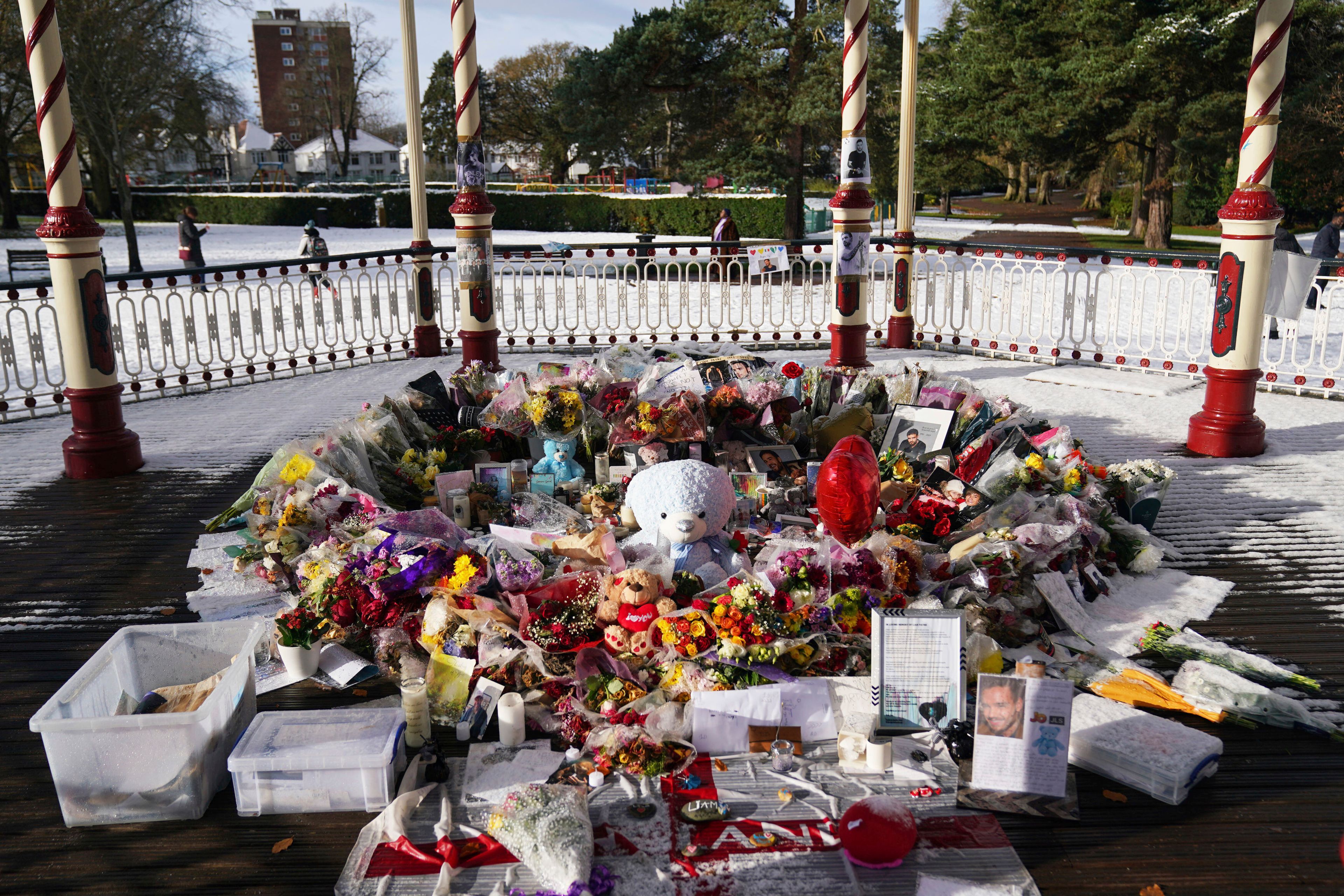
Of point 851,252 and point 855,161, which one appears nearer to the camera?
point 855,161

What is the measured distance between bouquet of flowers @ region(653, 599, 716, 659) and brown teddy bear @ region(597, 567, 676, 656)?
6 cm

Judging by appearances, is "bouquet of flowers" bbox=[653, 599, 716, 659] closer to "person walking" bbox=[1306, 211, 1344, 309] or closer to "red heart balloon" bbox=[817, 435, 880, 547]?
"red heart balloon" bbox=[817, 435, 880, 547]

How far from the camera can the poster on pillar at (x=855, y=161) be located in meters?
8.24

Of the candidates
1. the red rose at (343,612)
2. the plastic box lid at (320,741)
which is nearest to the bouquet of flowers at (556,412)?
the red rose at (343,612)

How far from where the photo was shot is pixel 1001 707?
338cm

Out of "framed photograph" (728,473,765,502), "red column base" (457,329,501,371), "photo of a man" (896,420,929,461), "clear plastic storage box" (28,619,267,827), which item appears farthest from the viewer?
"red column base" (457,329,501,371)

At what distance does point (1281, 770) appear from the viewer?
3520 mm

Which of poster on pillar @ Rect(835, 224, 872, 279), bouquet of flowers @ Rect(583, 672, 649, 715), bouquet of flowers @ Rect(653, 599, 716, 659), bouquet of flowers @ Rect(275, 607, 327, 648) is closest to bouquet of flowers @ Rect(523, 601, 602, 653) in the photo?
bouquet of flowers @ Rect(583, 672, 649, 715)

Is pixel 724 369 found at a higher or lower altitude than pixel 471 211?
lower

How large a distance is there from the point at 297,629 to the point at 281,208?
33.6 meters

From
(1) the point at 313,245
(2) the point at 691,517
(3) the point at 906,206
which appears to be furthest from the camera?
(1) the point at 313,245

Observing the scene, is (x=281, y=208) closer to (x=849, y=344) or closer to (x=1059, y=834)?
(x=849, y=344)

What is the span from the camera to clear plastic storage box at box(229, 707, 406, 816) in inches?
132

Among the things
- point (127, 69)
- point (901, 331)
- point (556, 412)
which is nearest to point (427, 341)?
point (556, 412)
